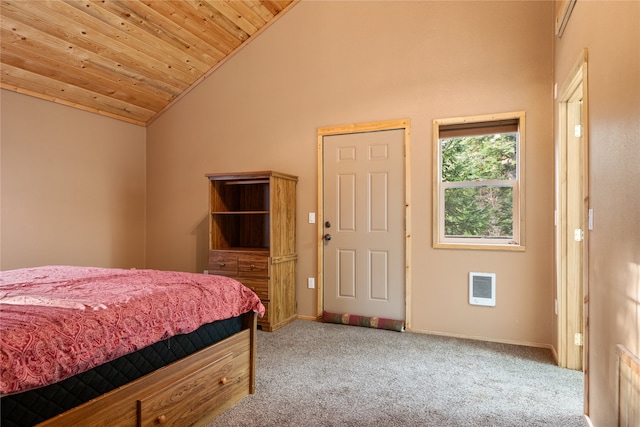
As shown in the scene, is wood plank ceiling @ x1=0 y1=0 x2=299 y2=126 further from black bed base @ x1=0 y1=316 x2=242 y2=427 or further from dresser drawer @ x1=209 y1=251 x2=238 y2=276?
black bed base @ x1=0 y1=316 x2=242 y2=427

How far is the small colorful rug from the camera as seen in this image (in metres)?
3.76

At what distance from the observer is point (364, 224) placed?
159 inches

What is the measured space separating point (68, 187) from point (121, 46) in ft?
5.58

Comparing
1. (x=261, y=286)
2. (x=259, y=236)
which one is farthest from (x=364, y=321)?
(x=259, y=236)

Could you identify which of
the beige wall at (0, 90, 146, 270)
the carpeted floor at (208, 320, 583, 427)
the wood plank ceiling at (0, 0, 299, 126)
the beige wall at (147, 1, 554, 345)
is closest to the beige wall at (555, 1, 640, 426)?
the carpeted floor at (208, 320, 583, 427)

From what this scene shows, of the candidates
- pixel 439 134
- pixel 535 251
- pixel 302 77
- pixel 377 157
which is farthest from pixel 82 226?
pixel 535 251

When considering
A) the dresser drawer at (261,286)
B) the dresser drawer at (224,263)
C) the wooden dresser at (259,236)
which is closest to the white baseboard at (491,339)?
the wooden dresser at (259,236)

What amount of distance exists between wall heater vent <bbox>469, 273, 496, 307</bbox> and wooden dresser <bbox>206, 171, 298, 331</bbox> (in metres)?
1.91

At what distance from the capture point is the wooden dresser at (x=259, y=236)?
12.6 ft

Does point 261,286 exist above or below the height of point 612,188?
below

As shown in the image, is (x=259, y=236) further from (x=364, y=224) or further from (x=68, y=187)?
(x=68, y=187)

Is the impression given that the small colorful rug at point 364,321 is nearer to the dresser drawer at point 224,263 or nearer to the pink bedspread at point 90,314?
the dresser drawer at point 224,263

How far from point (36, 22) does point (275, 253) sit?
297 cm

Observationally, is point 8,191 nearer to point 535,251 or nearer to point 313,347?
point 313,347
